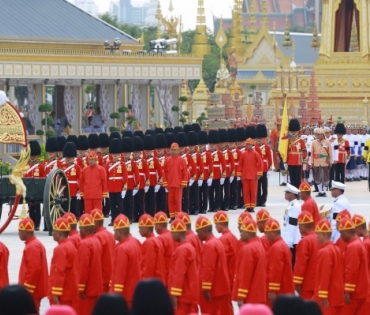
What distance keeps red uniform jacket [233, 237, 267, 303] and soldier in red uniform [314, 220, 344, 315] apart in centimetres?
47

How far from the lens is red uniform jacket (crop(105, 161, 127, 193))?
2206 cm

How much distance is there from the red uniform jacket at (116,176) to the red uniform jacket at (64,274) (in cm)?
884

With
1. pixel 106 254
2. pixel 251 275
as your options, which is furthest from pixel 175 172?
pixel 251 275

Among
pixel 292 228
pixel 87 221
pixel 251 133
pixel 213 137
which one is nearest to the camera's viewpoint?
pixel 87 221

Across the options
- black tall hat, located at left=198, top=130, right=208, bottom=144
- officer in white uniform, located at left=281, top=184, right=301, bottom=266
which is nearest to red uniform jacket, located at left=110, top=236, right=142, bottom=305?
officer in white uniform, located at left=281, top=184, right=301, bottom=266

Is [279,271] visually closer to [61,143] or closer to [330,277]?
[330,277]

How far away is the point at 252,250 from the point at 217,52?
60310 mm

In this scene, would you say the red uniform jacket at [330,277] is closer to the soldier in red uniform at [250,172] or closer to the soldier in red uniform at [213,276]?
the soldier in red uniform at [213,276]

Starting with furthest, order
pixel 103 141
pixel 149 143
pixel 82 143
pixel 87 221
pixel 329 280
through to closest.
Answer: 1. pixel 103 141
2. pixel 149 143
3. pixel 82 143
4. pixel 87 221
5. pixel 329 280

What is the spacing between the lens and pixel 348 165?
31.8 m

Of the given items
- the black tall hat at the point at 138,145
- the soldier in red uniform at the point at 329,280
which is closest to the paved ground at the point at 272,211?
the black tall hat at the point at 138,145

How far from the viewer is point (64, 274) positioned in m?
13.1

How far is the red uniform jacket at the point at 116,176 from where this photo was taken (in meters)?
22.1

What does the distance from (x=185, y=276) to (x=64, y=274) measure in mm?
1082
